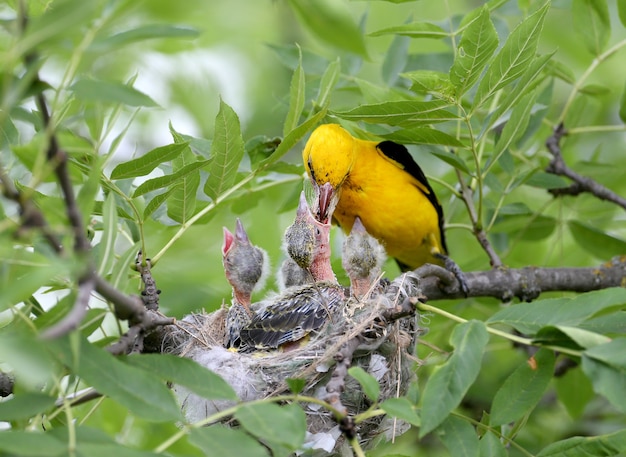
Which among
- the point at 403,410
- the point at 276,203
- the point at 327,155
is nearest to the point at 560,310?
the point at 403,410

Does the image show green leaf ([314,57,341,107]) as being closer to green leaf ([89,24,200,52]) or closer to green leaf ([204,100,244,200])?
green leaf ([204,100,244,200])

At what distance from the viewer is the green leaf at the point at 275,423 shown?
5.65 feet

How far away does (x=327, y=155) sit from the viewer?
3916 mm

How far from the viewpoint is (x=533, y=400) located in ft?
7.57

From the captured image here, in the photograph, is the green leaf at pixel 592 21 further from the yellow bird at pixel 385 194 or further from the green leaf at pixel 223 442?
the green leaf at pixel 223 442

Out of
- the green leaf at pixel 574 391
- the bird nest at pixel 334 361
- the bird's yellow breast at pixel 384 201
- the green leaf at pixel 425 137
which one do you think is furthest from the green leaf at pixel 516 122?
the green leaf at pixel 574 391

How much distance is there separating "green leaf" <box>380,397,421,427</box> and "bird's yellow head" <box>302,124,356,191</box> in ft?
6.69

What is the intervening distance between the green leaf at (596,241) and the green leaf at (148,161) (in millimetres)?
2677

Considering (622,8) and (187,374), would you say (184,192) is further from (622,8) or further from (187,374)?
(622,8)

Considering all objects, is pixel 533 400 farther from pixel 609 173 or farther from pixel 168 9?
pixel 168 9

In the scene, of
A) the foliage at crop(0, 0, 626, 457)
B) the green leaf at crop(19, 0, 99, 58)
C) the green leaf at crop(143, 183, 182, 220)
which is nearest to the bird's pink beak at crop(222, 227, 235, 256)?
the foliage at crop(0, 0, 626, 457)

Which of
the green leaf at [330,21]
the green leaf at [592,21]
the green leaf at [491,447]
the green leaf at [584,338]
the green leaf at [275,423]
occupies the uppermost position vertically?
the green leaf at [330,21]

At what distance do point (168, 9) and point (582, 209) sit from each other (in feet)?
8.56

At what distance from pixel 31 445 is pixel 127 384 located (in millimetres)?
292
